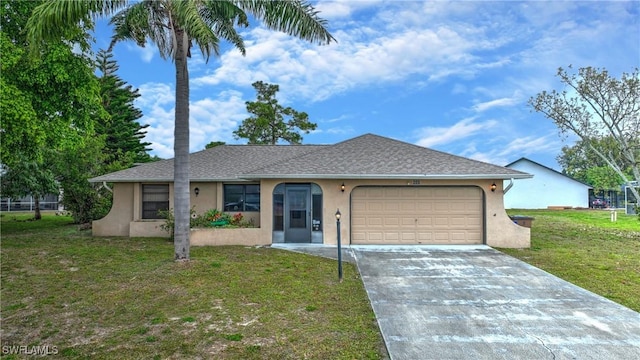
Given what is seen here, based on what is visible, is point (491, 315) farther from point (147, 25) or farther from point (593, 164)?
point (593, 164)

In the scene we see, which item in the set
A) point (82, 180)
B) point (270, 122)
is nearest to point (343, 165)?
point (82, 180)

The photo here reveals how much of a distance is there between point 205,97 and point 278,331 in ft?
50.9

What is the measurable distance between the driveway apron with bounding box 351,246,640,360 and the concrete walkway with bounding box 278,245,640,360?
0.01 metres

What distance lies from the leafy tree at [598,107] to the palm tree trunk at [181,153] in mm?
22933

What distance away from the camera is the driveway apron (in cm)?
423

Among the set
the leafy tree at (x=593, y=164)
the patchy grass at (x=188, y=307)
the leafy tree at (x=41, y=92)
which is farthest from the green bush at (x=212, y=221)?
the leafy tree at (x=593, y=164)

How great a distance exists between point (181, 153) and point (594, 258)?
1185cm

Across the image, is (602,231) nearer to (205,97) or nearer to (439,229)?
(439,229)

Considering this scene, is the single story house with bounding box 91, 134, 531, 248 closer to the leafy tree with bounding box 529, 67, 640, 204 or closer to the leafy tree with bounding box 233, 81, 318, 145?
the leafy tree with bounding box 529, 67, 640, 204

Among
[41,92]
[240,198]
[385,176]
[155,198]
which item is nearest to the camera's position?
[41,92]

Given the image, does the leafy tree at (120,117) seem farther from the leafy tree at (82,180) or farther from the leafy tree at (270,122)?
the leafy tree at (82,180)

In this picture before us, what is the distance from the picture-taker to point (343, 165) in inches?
468

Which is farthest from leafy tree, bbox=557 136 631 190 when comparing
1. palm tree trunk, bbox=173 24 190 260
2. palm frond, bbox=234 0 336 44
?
palm tree trunk, bbox=173 24 190 260

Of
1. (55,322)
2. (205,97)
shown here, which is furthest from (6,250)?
(205,97)
